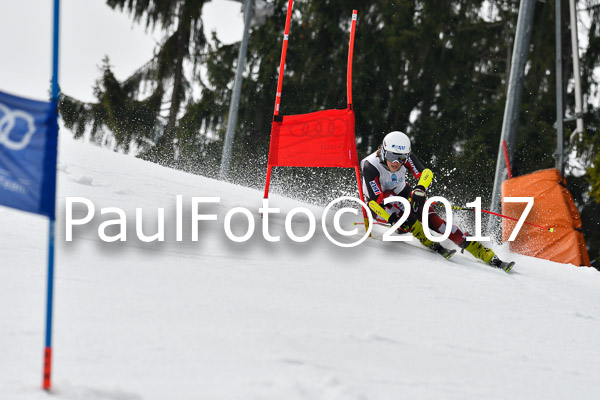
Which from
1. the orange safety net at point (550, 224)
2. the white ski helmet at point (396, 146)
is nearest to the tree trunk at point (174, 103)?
the orange safety net at point (550, 224)

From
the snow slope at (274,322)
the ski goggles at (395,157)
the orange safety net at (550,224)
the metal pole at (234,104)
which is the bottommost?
the snow slope at (274,322)

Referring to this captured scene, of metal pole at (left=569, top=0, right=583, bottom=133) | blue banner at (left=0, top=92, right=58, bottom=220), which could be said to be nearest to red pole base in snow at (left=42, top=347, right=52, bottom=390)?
blue banner at (left=0, top=92, right=58, bottom=220)

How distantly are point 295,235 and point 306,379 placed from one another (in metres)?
3.41

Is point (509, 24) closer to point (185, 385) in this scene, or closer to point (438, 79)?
point (438, 79)

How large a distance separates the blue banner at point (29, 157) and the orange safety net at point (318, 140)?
4.24m

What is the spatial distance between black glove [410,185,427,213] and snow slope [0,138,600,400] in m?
0.64

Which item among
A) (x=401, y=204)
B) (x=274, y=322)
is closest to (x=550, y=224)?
(x=401, y=204)

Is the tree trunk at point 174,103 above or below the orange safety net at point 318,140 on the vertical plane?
above

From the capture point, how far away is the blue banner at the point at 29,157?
8.37ft

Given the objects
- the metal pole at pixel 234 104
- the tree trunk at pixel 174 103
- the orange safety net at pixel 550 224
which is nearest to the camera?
the orange safety net at pixel 550 224

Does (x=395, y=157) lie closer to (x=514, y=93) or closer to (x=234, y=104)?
(x=514, y=93)

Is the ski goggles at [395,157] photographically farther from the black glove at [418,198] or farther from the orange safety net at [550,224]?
the orange safety net at [550,224]

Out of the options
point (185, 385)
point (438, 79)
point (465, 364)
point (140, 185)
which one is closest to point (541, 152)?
point (438, 79)

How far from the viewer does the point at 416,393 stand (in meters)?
2.88
